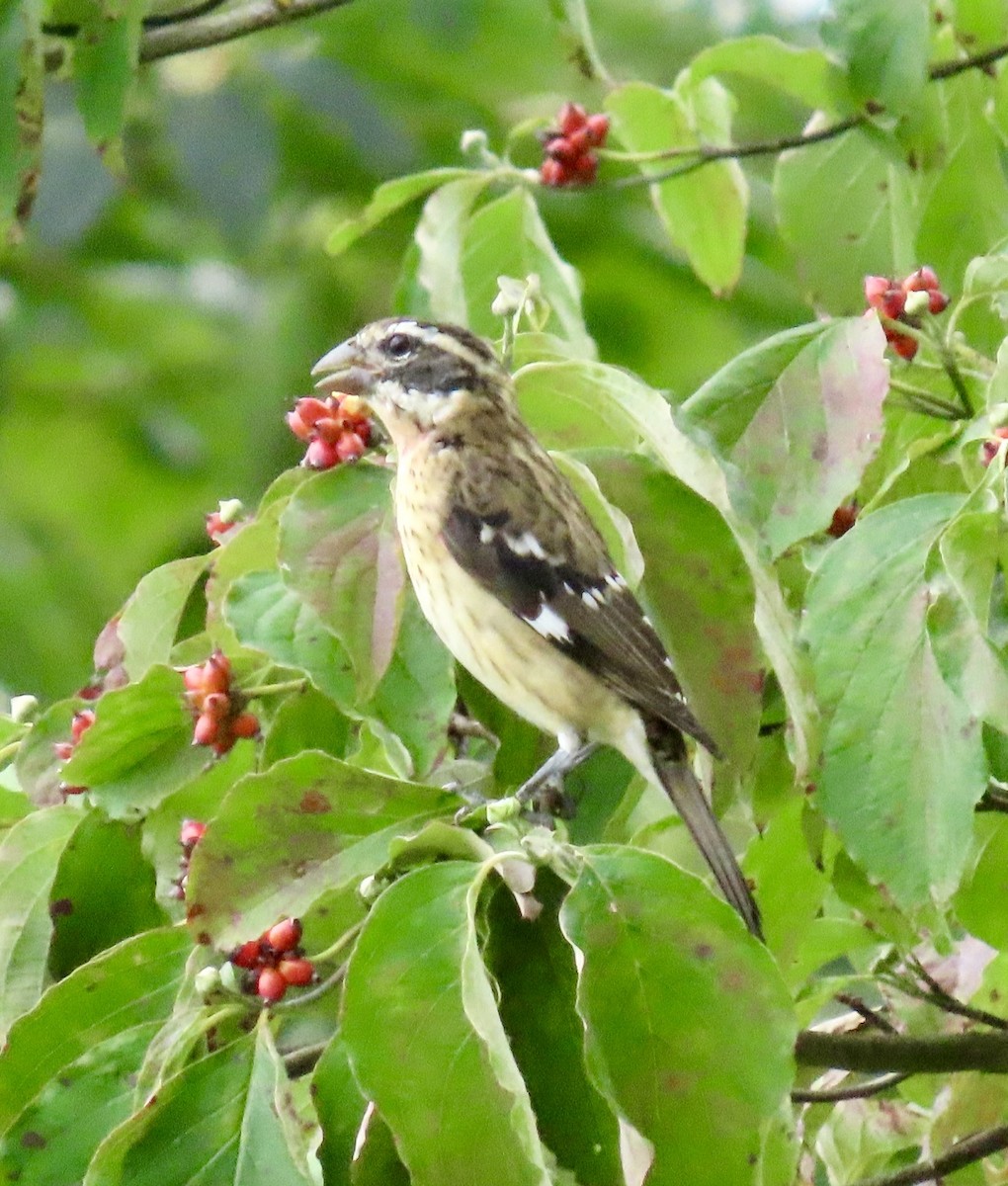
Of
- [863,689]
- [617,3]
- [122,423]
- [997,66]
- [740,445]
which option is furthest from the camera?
[122,423]

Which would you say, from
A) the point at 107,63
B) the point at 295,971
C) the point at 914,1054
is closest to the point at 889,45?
the point at 107,63

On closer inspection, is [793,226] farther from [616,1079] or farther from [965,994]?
[616,1079]

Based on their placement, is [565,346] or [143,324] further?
[143,324]

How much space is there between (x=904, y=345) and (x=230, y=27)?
1.61 metres

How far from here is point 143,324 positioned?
10289 mm

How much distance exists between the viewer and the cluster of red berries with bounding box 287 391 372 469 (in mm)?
2928

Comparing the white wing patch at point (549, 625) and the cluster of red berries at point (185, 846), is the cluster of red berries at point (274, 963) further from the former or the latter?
the white wing patch at point (549, 625)

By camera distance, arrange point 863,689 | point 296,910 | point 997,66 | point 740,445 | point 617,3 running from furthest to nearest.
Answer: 1. point 617,3
2. point 997,66
3. point 740,445
4. point 863,689
5. point 296,910

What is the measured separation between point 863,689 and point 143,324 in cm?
806

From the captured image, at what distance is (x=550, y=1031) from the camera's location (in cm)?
260

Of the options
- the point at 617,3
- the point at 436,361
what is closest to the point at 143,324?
the point at 617,3

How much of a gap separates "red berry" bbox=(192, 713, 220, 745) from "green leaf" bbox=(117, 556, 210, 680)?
0.16 m

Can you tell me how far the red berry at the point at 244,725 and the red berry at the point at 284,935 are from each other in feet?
1.24

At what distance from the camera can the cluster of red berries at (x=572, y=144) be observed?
12.8 feet
